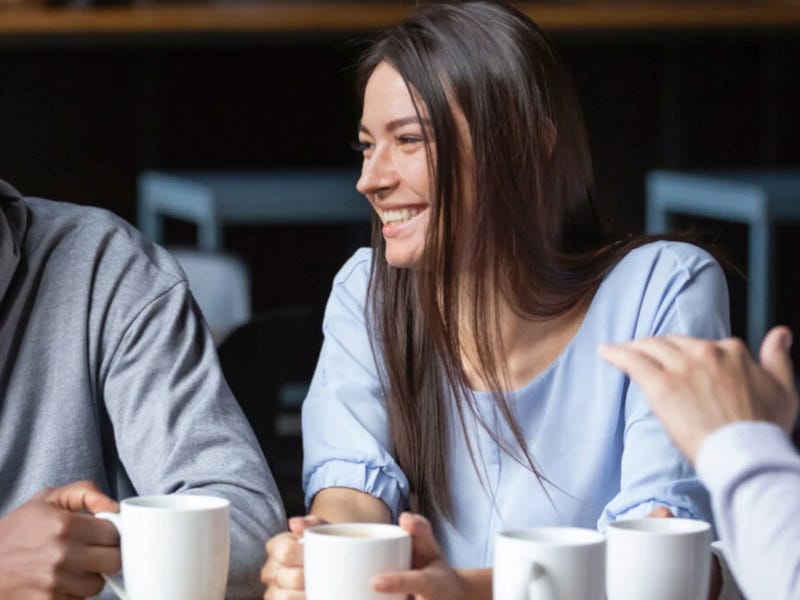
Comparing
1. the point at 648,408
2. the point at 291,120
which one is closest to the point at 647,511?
the point at 648,408

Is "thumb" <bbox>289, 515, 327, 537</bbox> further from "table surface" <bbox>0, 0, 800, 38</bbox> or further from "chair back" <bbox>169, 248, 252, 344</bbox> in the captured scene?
"table surface" <bbox>0, 0, 800, 38</bbox>

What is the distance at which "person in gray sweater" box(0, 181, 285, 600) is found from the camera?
1.36 meters

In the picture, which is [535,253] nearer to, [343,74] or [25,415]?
[25,415]

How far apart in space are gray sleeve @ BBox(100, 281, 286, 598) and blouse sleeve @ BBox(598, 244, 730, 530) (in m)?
0.31

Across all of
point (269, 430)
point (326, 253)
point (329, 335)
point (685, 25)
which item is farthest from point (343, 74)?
point (329, 335)

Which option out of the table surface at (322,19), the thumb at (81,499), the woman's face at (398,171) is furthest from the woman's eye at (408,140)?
the table surface at (322,19)

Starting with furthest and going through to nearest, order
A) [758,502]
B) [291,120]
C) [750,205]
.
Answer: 1. [291,120]
2. [750,205]
3. [758,502]

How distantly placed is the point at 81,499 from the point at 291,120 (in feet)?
10.2

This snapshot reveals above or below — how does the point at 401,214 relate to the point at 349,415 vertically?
above

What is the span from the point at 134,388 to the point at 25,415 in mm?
108

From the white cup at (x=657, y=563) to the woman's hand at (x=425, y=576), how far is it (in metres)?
0.11

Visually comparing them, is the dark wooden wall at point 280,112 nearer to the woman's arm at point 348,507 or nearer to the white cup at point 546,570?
the woman's arm at point 348,507

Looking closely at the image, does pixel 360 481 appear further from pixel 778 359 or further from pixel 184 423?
pixel 778 359

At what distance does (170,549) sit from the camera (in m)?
1.07
